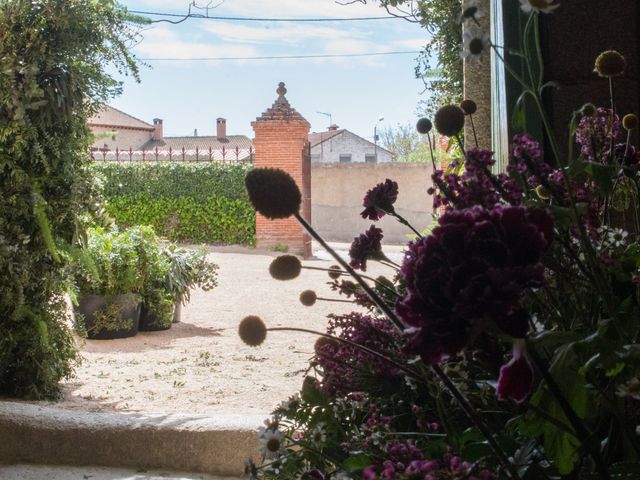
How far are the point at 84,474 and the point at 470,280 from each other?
3.18 meters

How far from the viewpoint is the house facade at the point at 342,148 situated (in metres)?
29.4

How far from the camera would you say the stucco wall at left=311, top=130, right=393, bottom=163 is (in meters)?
29.5

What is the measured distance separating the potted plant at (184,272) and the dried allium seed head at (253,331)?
Answer: 21.0ft

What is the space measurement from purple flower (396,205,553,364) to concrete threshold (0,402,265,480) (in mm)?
2895

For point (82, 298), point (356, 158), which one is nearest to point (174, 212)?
point (82, 298)

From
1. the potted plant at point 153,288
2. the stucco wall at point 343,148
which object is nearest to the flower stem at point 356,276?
the potted plant at point 153,288

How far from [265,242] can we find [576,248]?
1264 cm

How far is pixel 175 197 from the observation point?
45.8 feet

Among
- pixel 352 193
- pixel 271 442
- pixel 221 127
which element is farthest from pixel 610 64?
pixel 221 127

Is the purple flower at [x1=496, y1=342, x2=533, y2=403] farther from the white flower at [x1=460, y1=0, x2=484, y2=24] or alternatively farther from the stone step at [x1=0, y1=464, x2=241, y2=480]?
the stone step at [x1=0, y1=464, x2=241, y2=480]

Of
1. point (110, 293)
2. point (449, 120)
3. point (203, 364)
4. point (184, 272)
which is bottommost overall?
point (203, 364)

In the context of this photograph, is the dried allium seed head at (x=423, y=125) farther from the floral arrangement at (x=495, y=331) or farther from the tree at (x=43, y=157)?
the tree at (x=43, y=157)

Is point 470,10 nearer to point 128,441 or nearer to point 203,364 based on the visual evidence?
point 128,441

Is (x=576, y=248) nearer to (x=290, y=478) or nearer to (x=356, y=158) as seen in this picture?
(x=290, y=478)
